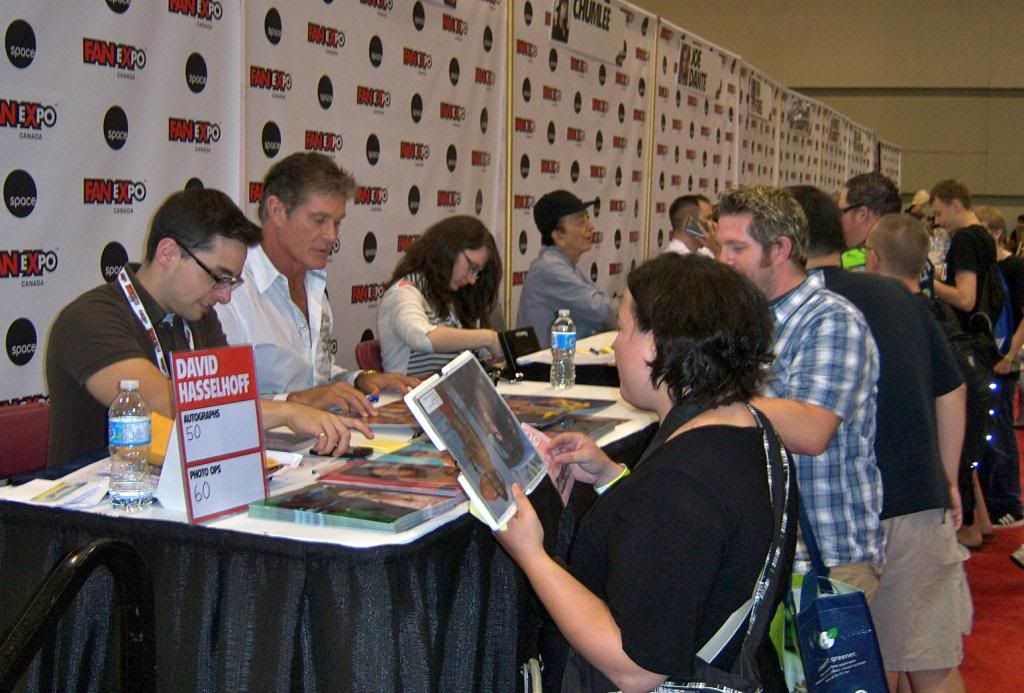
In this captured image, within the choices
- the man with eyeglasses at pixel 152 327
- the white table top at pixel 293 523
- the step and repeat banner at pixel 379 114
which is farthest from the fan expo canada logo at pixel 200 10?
the white table top at pixel 293 523

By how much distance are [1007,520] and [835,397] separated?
3624mm

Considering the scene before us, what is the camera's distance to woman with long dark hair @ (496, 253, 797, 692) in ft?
4.27

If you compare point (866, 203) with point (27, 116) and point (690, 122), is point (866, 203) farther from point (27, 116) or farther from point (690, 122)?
point (690, 122)

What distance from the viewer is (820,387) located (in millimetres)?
2133

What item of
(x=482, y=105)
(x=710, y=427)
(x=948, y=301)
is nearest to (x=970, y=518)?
(x=948, y=301)

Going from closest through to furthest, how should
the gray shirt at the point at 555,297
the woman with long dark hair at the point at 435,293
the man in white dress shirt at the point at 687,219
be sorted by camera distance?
1. the woman with long dark hair at the point at 435,293
2. the gray shirt at the point at 555,297
3. the man in white dress shirt at the point at 687,219

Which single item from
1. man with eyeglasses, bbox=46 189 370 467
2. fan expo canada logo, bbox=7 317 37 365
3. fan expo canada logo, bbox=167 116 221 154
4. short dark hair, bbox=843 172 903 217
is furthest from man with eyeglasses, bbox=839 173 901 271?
fan expo canada logo, bbox=7 317 37 365

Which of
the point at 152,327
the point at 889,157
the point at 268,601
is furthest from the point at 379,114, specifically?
the point at 889,157

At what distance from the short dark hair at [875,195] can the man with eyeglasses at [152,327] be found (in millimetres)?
2584

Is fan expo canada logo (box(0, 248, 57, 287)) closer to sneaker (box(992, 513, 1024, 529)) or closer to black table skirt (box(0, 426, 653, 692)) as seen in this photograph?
black table skirt (box(0, 426, 653, 692))

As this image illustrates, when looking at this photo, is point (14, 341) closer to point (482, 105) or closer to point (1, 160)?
point (1, 160)

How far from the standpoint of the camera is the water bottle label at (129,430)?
1.89 meters

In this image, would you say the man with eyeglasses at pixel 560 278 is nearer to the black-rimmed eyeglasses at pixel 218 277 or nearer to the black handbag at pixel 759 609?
the black-rimmed eyeglasses at pixel 218 277

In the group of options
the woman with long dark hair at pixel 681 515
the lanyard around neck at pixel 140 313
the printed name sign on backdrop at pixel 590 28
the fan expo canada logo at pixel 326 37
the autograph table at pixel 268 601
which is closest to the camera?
the woman with long dark hair at pixel 681 515
